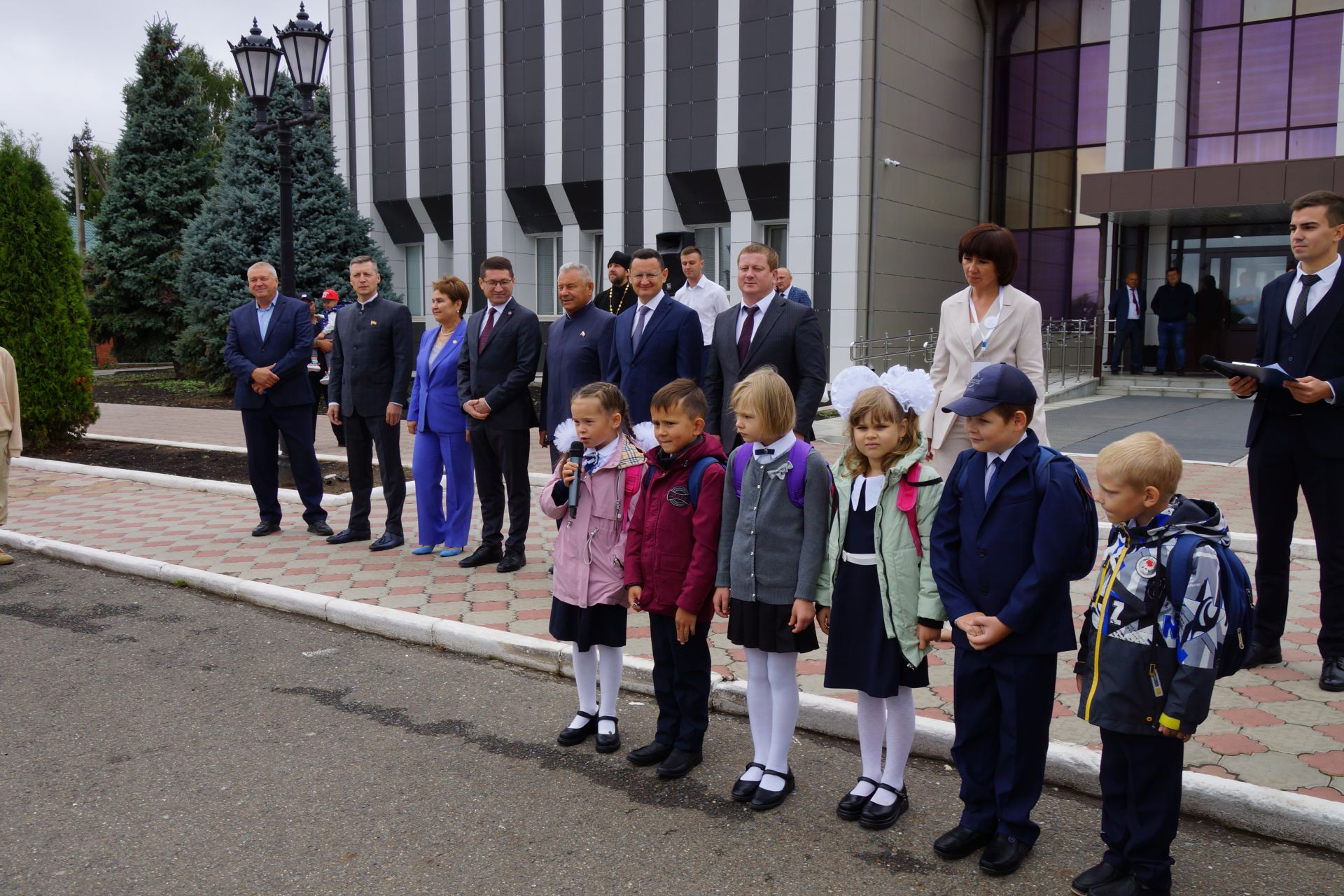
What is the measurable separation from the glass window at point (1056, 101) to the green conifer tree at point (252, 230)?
50.7 feet

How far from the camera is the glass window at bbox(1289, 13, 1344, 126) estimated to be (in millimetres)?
21266

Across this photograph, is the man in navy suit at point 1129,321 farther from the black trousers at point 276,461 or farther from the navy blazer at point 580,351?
the black trousers at point 276,461

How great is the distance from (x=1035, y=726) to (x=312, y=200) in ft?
69.9

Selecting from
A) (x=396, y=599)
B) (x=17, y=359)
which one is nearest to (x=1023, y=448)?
(x=396, y=599)

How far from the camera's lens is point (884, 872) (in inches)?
133

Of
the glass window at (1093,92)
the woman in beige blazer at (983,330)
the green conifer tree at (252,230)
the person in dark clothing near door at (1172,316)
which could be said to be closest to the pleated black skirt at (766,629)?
the woman in beige blazer at (983,330)

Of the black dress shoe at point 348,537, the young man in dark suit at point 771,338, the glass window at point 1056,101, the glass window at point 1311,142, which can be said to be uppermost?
the glass window at point 1056,101

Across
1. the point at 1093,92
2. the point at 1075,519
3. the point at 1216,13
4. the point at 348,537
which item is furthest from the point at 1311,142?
the point at 1075,519

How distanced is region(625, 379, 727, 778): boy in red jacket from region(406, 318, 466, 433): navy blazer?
386 cm

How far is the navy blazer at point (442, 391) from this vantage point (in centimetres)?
774

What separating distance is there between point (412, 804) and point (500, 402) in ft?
12.5

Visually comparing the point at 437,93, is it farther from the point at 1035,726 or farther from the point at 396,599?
the point at 1035,726

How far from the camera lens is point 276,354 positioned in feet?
28.5

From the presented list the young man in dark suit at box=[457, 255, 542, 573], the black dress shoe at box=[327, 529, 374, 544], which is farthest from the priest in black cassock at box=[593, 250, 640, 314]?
the black dress shoe at box=[327, 529, 374, 544]
